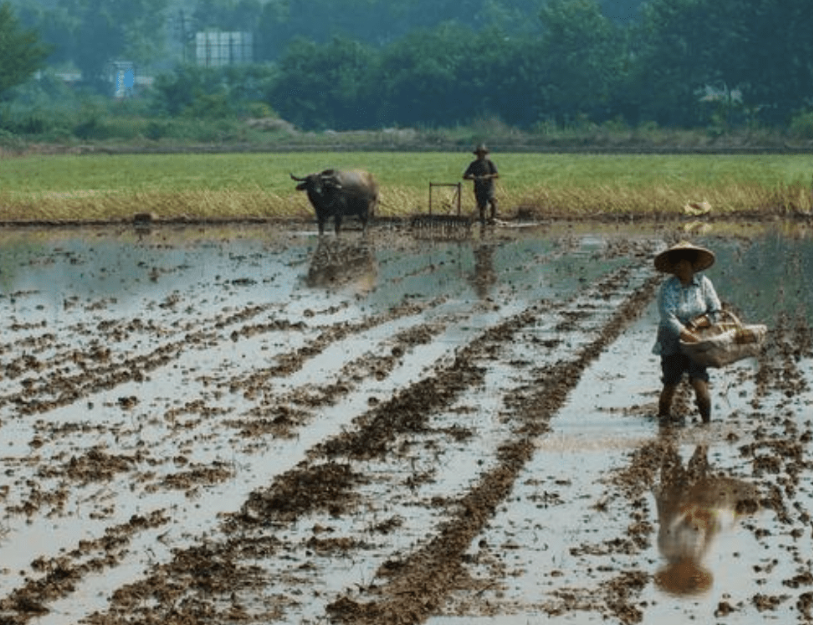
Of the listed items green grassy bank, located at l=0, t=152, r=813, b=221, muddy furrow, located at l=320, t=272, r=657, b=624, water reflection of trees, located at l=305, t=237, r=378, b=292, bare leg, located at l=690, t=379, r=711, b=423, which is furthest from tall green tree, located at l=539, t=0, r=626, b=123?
bare leg, located at l=690, t=379, r=711, b=423

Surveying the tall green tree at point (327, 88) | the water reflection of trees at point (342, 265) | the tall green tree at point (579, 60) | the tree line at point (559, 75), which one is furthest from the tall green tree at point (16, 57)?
the water reflection of trees at point (342, 265)

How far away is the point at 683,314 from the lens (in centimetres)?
1459

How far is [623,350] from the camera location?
60.6 feet

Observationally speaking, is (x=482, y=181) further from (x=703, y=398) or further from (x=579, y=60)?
(x=579, y=60)

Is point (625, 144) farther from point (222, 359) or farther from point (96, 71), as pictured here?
point (96, 71)

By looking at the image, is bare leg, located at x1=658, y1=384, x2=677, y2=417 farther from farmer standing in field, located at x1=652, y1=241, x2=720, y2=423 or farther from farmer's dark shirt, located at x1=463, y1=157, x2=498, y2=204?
farmer's dark shirt, located at x1=463, y1=157, x2=498, y2=204

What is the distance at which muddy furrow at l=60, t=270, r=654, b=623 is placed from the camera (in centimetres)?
966

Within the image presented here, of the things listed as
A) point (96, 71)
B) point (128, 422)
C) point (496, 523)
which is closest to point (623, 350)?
point (128, 422)

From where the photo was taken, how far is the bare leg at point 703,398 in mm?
14414

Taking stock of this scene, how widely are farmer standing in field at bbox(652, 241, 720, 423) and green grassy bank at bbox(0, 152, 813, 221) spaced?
69.7 feet

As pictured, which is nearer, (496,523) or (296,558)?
(296,558)

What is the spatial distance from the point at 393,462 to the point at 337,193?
68.8ft

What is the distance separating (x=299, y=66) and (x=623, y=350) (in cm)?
7884

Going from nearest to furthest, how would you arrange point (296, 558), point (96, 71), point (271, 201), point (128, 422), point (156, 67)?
point (296, 558) < point (128, 422) < point (271, 201) < point (96, 71) < point (156, 67)
